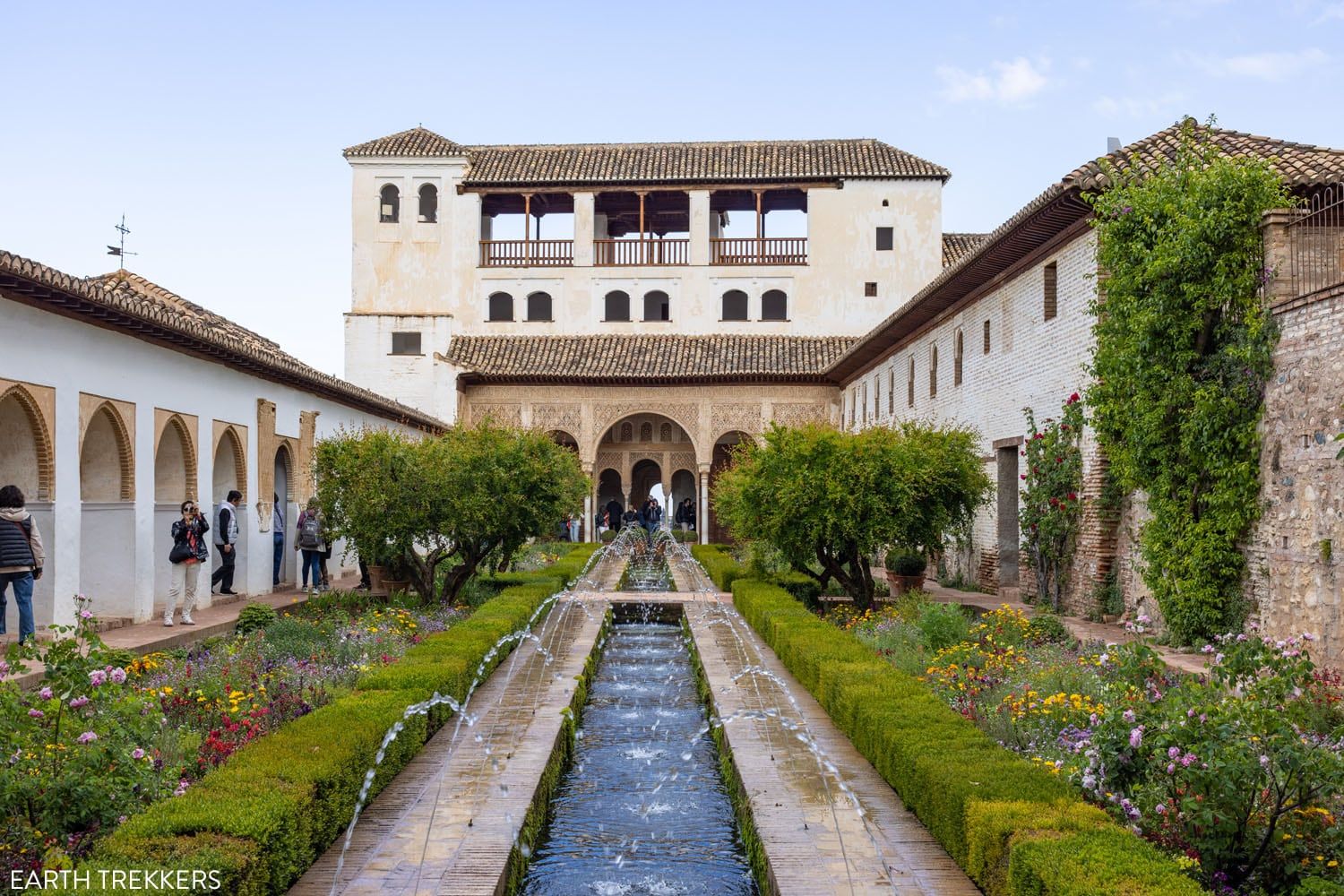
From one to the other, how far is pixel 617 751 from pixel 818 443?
265 inches

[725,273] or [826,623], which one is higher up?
[725,273]

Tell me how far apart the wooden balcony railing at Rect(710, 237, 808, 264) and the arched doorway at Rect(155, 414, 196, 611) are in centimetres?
2160

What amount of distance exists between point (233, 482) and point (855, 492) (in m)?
8.99

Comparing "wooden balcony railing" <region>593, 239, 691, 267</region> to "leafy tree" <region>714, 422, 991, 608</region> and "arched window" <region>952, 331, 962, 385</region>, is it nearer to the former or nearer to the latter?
"arched window" <region>952, 331, 962, 385</region>

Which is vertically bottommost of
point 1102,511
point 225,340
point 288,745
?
→ point 288,745

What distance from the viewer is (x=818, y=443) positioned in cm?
1469

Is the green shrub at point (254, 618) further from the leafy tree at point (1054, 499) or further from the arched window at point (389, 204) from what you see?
the arched window at point (389, 204)

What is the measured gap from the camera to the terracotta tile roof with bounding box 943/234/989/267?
34.9 metres

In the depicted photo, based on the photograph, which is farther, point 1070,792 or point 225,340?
point 225,340

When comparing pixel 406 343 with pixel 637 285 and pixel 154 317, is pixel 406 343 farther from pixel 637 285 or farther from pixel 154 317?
pixel 154 317

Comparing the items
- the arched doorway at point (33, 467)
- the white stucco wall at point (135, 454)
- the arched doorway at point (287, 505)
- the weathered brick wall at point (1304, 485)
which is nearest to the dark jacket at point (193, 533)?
the white stucco wall at point (135, 454)

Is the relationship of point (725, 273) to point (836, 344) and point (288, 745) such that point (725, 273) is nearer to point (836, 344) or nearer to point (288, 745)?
point (836, 344)

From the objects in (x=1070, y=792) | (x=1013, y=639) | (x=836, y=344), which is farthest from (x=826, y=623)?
(x=836, y=344)

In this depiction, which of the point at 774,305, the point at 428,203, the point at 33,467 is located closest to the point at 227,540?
the point at 33,467
